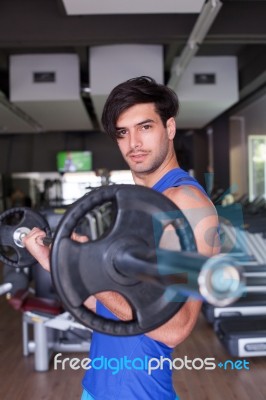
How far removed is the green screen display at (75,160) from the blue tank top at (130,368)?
28.5 ft

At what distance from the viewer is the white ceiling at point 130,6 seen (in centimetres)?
339

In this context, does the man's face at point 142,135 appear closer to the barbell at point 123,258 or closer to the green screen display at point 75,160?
the barbell at point 123,258

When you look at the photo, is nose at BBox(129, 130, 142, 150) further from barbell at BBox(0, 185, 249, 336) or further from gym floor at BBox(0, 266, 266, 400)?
gym floor at BBox(0, 266, 266, 400)

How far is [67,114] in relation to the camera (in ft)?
23.1

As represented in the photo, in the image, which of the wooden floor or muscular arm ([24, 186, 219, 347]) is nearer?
muscular arm ([24, 186, 219, 347])

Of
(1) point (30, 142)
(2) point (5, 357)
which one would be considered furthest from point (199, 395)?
(1) point (30, 142)

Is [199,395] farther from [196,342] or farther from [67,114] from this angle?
[67,114]

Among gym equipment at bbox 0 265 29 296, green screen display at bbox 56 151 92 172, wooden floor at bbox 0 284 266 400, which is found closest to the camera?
wooden floor at bbox 0 284 266 400

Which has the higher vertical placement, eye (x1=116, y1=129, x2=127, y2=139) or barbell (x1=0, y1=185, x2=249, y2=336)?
eye (x1=116, y1=129, x2=127, y2=139)

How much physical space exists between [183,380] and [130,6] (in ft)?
8.34

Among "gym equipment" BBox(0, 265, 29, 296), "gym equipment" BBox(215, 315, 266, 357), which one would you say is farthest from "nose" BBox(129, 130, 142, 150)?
"gym equipment" BBox(0, 265, 29, 296)

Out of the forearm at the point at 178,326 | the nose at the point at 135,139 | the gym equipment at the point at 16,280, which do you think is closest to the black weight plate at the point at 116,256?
the forearm at the point at 178,326

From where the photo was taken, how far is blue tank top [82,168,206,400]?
894mm

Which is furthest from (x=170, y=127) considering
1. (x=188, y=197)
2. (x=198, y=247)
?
(x=198, y=247)
